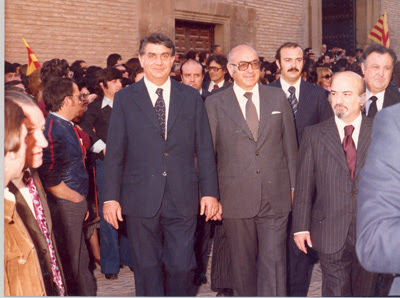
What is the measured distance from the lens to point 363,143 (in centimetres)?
402

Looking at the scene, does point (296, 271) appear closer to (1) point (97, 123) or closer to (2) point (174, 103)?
(2) point (174, 103)

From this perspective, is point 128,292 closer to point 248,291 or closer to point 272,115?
point 248,291

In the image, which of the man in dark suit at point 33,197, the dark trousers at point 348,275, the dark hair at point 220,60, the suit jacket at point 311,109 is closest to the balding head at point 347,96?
the dark trousers at point 348,275

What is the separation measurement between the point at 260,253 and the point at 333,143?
1.05 metres

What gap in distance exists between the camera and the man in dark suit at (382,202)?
5.22 feet

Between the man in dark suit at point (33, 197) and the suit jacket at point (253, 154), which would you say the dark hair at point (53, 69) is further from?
the man in dark suit at point (33, 197)

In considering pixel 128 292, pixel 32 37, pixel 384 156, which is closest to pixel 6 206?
pixel 384 156

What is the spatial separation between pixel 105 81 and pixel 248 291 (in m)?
2.57

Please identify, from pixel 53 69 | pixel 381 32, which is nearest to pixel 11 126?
pixel 53 69

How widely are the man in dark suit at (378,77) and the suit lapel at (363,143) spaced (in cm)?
123

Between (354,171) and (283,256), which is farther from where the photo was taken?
(283,256)

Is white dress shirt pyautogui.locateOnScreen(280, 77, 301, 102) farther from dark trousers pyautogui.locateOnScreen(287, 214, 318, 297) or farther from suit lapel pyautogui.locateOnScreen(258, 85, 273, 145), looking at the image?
dark trousers pyautogui.locateOnScreen(287, 214, 318, 297)

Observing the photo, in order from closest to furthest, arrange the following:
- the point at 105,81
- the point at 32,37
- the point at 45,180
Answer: the point at 45,180 < the point at 105,81 < the point at 32,37

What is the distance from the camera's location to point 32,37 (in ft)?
38.5
